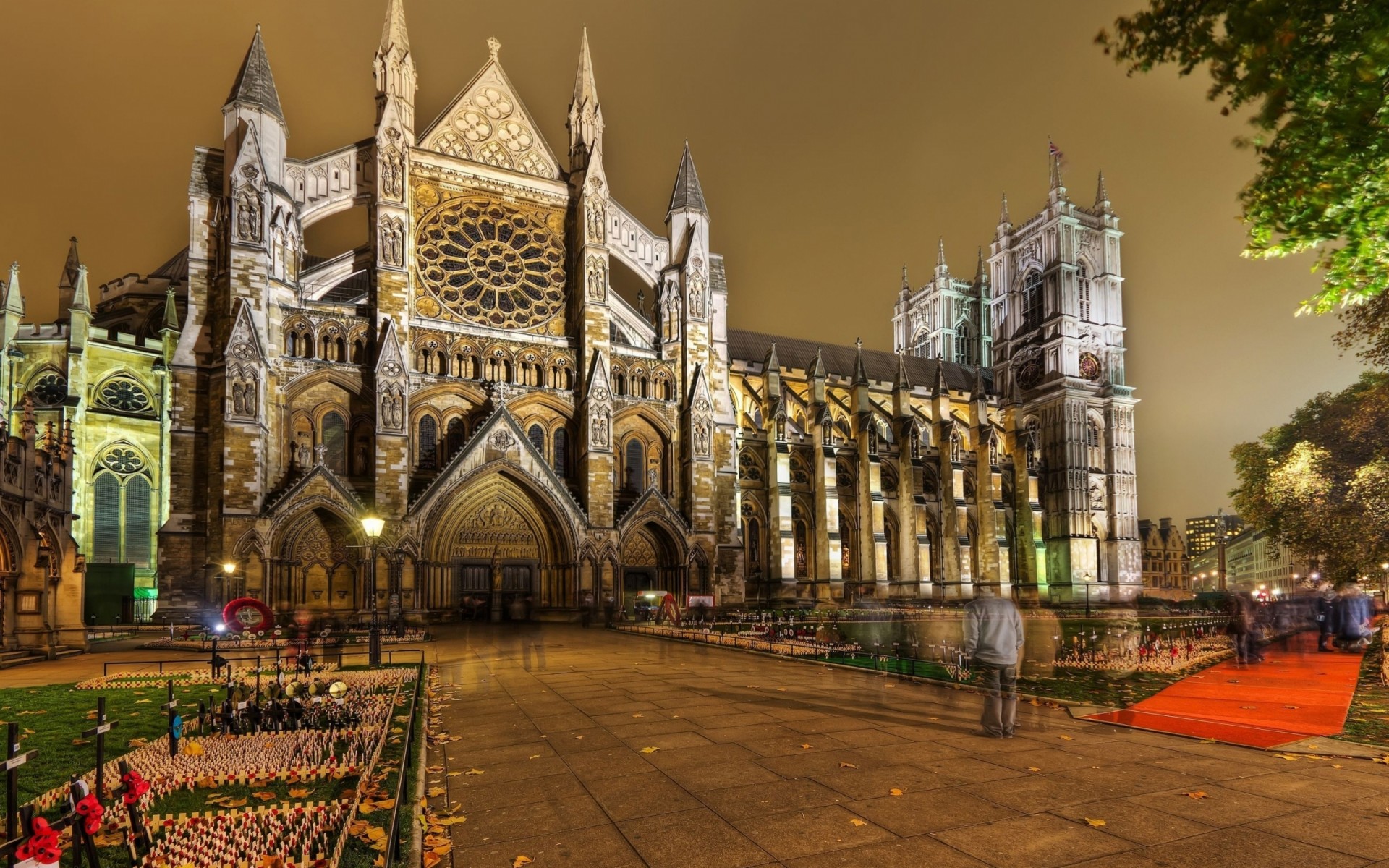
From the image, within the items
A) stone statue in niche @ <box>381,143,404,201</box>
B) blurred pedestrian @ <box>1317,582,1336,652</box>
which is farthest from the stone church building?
blurred pedestrian @ <box>1317,582,1336,652</box>

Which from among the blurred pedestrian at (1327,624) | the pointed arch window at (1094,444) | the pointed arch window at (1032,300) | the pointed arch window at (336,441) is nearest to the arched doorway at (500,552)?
the pointed arch window at (336,441)

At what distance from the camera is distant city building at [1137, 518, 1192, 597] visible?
387 feet

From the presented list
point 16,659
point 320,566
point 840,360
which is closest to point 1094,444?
point 840,360

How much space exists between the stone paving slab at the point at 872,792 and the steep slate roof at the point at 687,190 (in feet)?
107

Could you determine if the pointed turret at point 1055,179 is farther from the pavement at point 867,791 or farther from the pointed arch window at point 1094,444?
the pavement at point 867,791

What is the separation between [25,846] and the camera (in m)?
3.78

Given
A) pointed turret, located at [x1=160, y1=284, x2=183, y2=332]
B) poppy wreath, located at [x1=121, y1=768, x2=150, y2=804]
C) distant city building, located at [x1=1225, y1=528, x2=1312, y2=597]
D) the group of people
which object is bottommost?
distant city building, located at [x1=1225, y1=528, x2=1312, y2=597]

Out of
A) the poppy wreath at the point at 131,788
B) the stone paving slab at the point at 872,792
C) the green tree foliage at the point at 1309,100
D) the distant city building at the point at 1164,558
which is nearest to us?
the poppy wreath at the point at 131,788

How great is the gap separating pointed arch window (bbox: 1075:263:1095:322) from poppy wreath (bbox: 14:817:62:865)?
242 ft

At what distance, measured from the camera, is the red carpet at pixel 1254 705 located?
909 centimetres

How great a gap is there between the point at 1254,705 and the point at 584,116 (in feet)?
117

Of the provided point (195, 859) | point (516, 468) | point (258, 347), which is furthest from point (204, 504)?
point (195, 859)

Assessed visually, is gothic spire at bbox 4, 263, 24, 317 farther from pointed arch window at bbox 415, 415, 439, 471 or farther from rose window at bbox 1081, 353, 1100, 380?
rose window at bbox 1081, 353, 1100, 380

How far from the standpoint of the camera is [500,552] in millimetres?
34500
